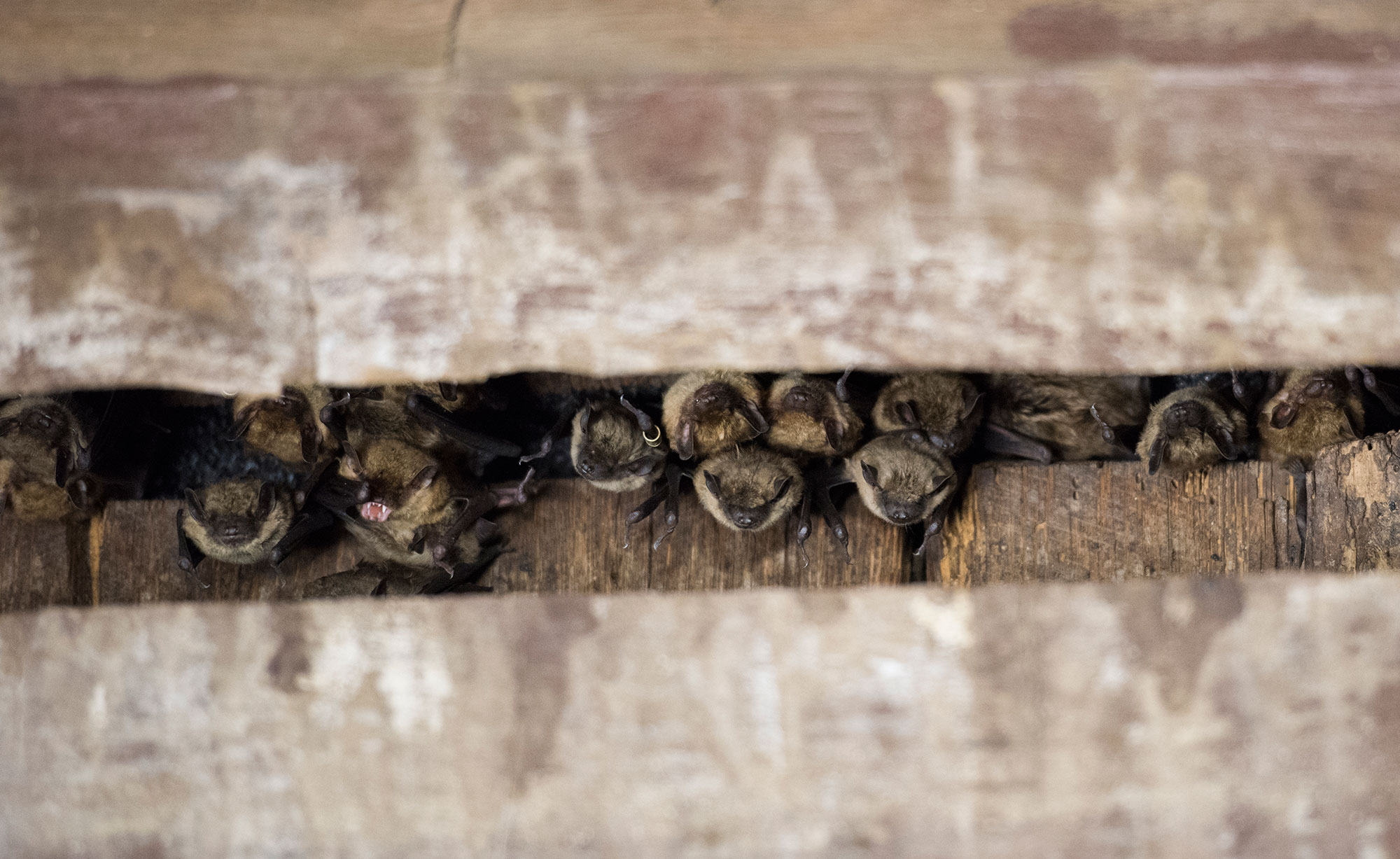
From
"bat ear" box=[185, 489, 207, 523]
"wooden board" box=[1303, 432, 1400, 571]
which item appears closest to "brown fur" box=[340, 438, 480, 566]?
"bat ear" box=[185, 489, 207, 523]

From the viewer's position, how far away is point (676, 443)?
10.6ft

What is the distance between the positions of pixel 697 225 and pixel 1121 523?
1.80 meters

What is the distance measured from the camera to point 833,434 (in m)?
3.30

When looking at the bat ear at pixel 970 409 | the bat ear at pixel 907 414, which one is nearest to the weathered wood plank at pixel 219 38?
the bat ear at pixel 907 414

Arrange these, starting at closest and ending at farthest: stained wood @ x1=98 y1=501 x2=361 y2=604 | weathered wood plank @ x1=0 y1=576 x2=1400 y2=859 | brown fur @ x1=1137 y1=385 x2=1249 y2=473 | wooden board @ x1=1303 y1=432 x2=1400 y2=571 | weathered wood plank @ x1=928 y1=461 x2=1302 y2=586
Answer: weathered wood plank @ x1=0 y1=576 x2=1400 y2=859 → wooden board @ x1=1303 y1=432 x2=1400 y2=571 → weathered wood plank @ x1=928 y1=461 x2=1302 y2=586 → brown fur @ x1=1137 y1=385 x2=1249 y2=473 → stained wood @ x1=98 y1=501 x2=361 y2=604

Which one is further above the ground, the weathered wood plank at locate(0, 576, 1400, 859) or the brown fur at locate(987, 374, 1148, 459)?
the brown fur at locate(987, 374, 1148, 459)

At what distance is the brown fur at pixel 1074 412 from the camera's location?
10.7 feet

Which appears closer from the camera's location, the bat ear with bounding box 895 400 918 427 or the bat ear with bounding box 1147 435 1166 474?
the bat ear with bounding box 1147 435 1166 474

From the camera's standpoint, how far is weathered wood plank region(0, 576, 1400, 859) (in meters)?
1.87

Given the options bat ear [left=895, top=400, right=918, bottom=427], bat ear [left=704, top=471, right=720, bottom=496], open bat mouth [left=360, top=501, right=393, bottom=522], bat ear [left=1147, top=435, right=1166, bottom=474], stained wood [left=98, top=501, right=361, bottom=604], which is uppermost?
bat ear [left=895, top=400, right=918, bottom=427]

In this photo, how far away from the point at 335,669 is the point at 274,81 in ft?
4.14

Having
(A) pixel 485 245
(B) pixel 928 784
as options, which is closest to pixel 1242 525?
(B) pixel 928 784

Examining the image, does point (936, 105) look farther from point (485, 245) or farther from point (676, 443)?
→ point (676, 443)

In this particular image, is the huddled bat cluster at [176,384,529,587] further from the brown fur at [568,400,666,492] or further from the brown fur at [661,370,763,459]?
the brown fur at [661,370,763,459]
